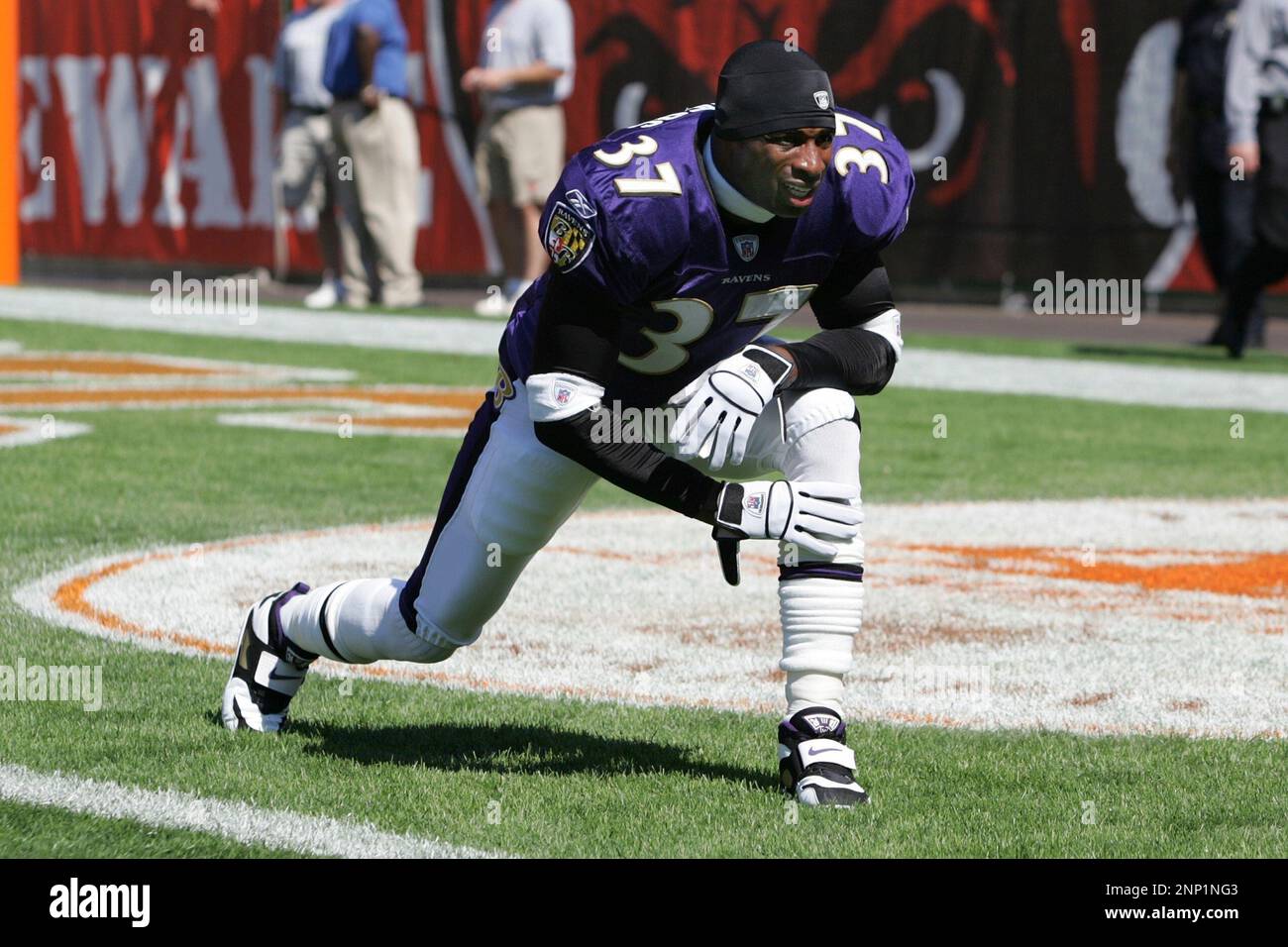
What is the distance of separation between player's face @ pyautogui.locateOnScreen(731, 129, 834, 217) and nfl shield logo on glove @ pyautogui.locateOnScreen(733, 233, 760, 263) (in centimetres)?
12

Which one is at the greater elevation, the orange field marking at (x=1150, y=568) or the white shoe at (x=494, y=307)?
the orange field marking at (x=1150, y=568)

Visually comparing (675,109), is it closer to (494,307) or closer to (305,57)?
(494,307)

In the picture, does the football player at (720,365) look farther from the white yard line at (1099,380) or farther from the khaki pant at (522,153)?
the khaki pant at (522,153)

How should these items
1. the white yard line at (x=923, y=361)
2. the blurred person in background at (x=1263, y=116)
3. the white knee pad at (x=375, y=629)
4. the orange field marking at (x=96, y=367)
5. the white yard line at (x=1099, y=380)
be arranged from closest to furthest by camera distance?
the white knee pad at (x=375, y=629)
the white yard line at (x=1099, y=380)
the white yard line at (x=923, y=361)
the orange field marking at (x=96, y=367)
the blurred person in background at (x=1263, y=116)

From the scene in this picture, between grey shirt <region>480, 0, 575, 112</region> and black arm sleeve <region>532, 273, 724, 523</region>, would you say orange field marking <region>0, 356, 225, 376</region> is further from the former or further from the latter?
black arm sleeve <region>532, 273, 724, 523</region>

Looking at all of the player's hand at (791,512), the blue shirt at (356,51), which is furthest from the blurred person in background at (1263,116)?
the player's hand at (791,512)

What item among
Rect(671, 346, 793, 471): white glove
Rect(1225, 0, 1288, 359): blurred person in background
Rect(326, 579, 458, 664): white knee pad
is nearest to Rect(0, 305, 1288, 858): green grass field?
Rect(326, 579, 458, 664): white knee pad

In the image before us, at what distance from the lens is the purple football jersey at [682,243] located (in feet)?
14.1

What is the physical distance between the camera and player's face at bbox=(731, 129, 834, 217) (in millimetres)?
4270

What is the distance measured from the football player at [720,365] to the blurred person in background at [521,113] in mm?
12678

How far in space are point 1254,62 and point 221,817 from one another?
11105 mm
